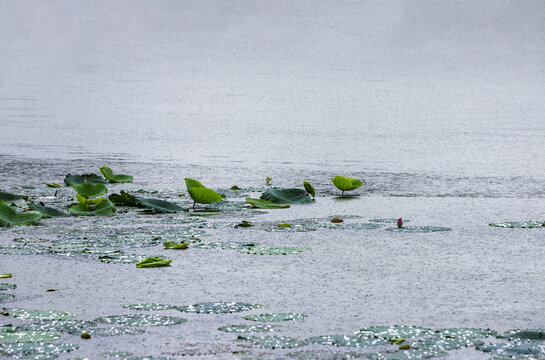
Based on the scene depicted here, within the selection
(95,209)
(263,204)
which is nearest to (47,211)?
(95,209)

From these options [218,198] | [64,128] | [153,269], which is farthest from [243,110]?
[153,269]

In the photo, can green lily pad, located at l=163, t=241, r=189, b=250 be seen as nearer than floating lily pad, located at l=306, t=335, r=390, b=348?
No

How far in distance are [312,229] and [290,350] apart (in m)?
1.75

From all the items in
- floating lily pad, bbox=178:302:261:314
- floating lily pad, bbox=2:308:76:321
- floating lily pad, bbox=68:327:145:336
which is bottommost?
floating lily pad, bbox=2:308:76:321

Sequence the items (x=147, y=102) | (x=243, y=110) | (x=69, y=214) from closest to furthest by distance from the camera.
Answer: (x=69, y=214) < (x=243, y=110) < (x=147, y=102)

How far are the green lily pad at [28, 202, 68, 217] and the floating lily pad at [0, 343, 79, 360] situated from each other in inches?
82.9

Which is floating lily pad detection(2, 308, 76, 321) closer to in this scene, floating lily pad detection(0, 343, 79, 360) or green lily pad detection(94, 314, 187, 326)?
green lily pad detection(94, 314, 187, 326)

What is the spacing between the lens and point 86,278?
2.49 m

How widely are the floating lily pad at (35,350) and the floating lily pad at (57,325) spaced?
0.43 ft

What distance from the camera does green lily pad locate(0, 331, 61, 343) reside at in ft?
5.87

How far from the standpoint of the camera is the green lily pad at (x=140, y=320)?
194 cm

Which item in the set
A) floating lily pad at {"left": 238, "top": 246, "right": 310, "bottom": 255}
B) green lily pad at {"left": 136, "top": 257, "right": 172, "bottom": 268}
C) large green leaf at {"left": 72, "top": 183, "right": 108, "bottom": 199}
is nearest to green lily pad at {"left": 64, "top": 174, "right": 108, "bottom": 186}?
large green leaf at {"left": 72, "top": 183, "right": 108, "bottom": 199}

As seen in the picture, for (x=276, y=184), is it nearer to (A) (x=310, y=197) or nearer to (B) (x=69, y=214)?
(A) (x=310, y=197)

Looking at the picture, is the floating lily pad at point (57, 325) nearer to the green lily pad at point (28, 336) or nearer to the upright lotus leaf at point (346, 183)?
the green lily pad at point (28, 336)
